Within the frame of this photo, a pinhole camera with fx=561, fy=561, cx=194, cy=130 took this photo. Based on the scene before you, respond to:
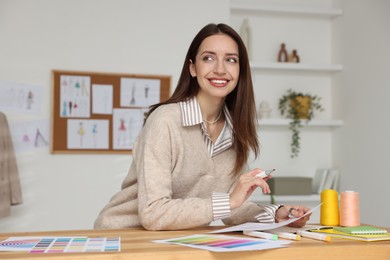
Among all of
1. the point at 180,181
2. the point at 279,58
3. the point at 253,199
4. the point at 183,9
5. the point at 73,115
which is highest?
the point at 183,9

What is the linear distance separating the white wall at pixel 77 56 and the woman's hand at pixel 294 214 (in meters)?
2.28

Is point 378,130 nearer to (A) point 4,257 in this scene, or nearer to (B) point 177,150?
(B) point 177,150

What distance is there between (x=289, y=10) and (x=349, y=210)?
3026 mm

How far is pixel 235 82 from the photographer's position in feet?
6.55

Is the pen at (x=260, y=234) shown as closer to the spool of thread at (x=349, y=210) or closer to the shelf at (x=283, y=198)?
the spool of thread at (x=349, y=210)

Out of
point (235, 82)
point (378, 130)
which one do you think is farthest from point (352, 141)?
point (235, 82)

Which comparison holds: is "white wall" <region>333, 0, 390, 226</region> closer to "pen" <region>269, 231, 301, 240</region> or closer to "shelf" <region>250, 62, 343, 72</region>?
"shelf" <region>250, 62, 343, 72</region>

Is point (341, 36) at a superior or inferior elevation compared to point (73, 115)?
superior

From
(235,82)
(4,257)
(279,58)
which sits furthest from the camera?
(279,58)

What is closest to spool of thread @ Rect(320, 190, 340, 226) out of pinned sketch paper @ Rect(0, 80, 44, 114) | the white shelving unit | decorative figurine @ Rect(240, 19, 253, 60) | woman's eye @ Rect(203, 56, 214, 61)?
woman's eye @ Rect(203, 56, 214, 61)

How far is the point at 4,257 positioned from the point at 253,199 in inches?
126

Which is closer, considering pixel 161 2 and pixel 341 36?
pixel 161 2

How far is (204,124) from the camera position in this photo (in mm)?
1972

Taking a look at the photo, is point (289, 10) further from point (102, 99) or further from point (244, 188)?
point (244, 188)
